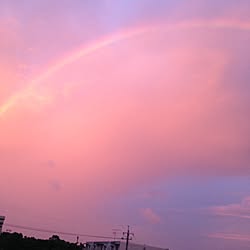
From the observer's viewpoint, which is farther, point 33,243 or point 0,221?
point 33,243

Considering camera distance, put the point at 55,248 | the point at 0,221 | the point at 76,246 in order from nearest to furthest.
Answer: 1. the point at 0,221
2. the point at 55,248
3. the point at 76,246

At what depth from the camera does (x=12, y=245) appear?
388 ft

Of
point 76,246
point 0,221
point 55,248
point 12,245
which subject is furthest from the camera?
point 76,246

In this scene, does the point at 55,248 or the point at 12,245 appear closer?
the point at 12,245

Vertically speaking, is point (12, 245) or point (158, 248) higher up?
point (158, 248)

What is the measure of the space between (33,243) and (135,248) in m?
27.1

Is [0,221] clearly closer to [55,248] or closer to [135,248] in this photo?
[55,248]

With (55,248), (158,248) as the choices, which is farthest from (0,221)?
(158,248)

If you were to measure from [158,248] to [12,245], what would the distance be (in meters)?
44.8

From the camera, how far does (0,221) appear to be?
108m

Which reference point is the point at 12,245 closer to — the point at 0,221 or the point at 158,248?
the point at 0,221

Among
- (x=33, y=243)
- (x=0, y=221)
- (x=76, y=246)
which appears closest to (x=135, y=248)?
(x=76, y=246)

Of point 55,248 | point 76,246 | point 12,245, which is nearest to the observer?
point 12,245

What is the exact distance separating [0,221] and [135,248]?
40.2m
